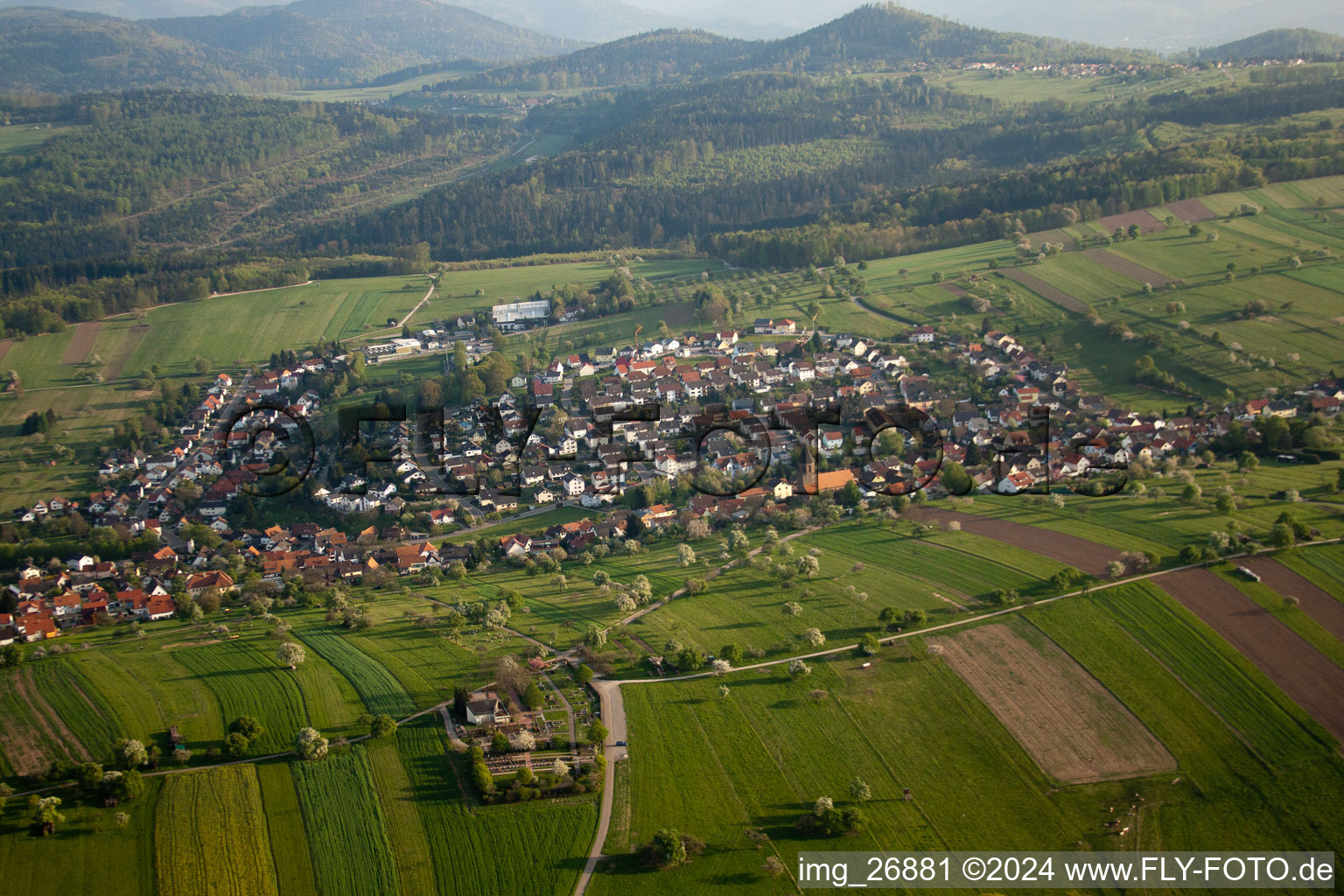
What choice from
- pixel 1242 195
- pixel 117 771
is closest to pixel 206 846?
pixel 117 771

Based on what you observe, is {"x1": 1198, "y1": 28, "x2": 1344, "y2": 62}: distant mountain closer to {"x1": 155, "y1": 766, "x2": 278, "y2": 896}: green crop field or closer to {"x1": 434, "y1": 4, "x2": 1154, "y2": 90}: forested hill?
{"x1": 434, "y1": 4, "x2": 1154, "y2": 90}: forested hill

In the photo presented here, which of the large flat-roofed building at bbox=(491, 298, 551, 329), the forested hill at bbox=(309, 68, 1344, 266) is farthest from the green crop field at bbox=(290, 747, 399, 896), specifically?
the forested hill at bbox=(309, 68, 1344, 266)

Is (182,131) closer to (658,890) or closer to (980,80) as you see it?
(980,80)

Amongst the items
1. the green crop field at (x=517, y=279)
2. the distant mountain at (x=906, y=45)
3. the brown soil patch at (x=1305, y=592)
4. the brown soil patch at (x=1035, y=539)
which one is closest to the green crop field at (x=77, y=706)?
the brown soil patch at (x=1035, y=539)

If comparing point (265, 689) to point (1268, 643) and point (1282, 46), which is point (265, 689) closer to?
point (1268, 643)

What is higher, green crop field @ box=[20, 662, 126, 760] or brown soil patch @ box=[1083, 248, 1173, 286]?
brown soil patch @ box=[1083, 248, 1173, 286]
